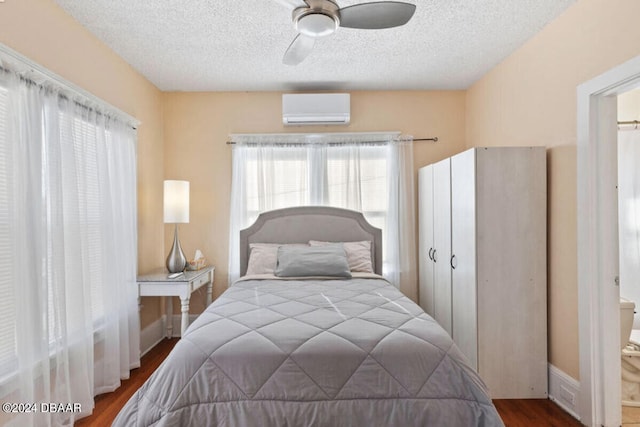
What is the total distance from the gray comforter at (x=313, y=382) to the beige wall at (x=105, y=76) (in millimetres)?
1930

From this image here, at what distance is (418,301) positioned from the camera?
3.77m

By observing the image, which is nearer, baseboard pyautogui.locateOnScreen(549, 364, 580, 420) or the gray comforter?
the gray comforter

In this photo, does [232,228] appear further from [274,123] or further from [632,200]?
[632,200]

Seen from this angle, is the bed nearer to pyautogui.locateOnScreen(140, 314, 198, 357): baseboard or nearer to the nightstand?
the nightstand

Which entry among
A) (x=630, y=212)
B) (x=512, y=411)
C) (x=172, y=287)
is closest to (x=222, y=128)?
(x=172, y=287)

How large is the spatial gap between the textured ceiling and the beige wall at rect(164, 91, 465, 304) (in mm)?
157

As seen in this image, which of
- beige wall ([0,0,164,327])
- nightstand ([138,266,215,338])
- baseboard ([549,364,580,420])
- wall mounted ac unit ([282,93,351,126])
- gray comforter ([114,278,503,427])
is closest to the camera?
gray comforter ([114,278,503,427])

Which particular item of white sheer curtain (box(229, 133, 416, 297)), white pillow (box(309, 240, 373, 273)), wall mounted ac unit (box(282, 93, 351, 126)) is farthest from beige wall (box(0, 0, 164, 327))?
white pillow (box(309, 240, 373, 273))

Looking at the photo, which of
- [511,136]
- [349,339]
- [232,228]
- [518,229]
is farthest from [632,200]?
[232,228]

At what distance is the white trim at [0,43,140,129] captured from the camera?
5.74 ft

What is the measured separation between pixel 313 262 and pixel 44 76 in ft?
7.37

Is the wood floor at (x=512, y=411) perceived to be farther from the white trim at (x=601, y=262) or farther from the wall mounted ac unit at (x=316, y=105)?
the wall mounted ac unit at (x=316, y=105)

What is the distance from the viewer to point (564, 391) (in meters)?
2.31

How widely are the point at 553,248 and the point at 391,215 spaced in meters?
1.57
